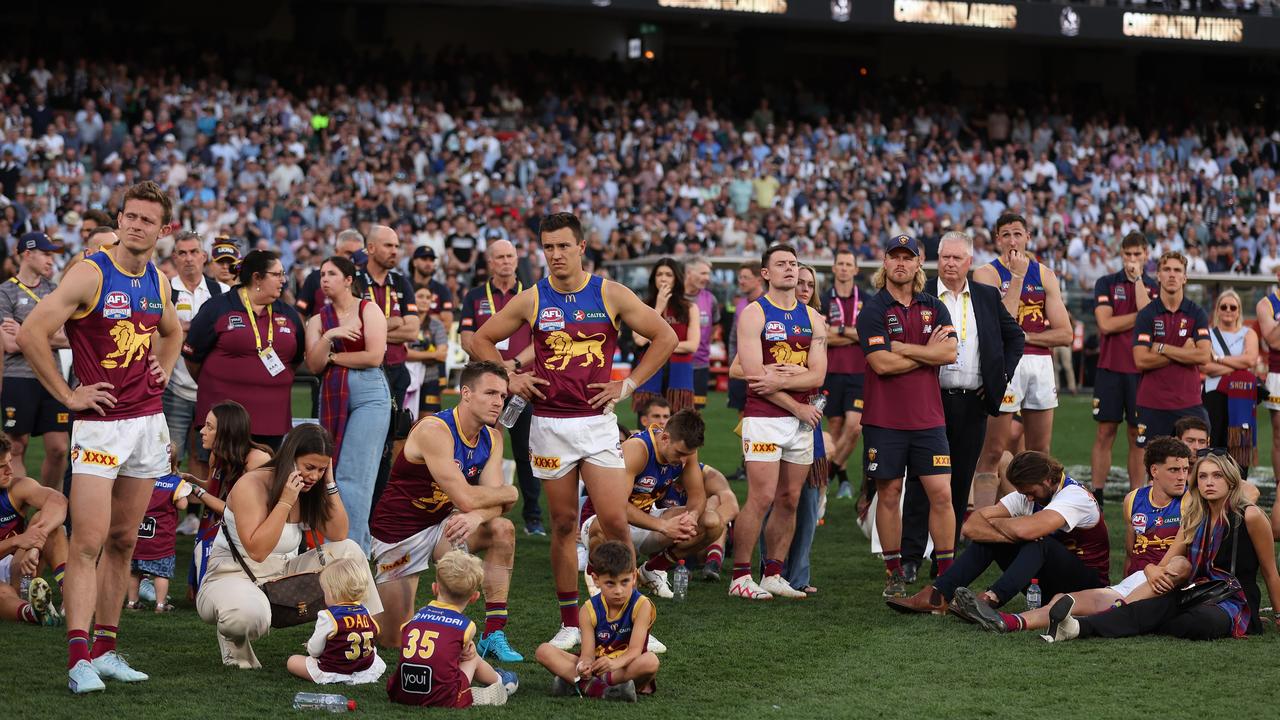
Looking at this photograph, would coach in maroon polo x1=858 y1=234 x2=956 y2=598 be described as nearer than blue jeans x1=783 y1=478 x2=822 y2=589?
Yes

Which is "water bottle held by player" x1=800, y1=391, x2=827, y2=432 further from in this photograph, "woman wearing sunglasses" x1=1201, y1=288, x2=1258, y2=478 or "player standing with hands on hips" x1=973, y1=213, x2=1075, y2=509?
"woman wearing sunglasses" x1=1201, y1=288, x2=1258, y2=478

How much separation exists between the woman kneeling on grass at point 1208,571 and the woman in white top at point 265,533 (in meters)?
3.56

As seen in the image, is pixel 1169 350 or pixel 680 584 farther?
pixel 1169 350

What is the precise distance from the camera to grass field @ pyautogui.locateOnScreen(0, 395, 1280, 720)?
5.97m

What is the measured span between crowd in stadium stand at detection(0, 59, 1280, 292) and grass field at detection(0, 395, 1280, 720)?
14347 mm

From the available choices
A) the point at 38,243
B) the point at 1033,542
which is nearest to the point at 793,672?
the point at 1033,542

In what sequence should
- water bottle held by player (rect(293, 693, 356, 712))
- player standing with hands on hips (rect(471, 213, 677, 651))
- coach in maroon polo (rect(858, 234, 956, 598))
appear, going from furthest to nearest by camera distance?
coach in maroon polo (rect(858, 234, 956, 598))
player standing with hands on hips (rect(471, 213, 677, 651))
water bottle held by player (rect(293, 693, 356, 712))

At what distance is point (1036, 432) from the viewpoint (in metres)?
10.7

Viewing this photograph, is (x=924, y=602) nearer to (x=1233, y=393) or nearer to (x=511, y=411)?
(x=511, y=411)

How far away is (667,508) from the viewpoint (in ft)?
28.6

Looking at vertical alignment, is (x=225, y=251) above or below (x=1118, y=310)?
above

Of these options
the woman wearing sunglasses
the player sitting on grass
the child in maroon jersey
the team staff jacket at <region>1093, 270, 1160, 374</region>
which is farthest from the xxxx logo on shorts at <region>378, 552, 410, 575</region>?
the woman wearing sunglasses

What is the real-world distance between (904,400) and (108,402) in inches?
173

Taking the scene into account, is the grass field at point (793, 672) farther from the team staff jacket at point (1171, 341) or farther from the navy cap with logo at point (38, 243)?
the team staff jacket at point (1171, 341)
